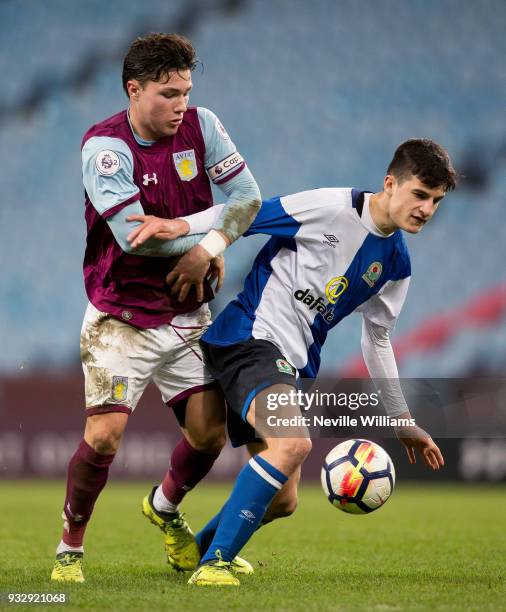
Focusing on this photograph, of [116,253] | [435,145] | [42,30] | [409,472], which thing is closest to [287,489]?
[116,253]

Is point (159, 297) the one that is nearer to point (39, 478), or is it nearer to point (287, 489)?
point (287, 489)

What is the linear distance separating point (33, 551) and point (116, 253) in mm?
1963

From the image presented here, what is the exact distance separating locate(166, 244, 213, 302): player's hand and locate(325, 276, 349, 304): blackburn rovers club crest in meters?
0.52

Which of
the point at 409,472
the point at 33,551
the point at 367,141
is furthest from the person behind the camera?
the point at 367,141

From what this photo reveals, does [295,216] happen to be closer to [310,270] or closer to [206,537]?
[310,270]

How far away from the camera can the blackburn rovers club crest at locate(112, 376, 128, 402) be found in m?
4.22

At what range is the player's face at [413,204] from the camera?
4.23 meters

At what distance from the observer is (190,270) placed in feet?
13.6

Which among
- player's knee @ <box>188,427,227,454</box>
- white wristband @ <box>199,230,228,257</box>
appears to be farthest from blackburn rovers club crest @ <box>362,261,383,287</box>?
player's knee @ <box>188,427,227,454</box>

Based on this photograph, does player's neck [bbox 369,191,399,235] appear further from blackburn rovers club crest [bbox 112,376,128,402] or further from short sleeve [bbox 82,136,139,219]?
blackburn rovers club crest [bbox 112,376,128,402]

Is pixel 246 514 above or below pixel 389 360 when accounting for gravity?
below

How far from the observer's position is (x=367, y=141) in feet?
53.3

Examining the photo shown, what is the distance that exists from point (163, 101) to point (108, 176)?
38 centimetres

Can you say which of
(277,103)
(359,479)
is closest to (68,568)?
(359,479)
